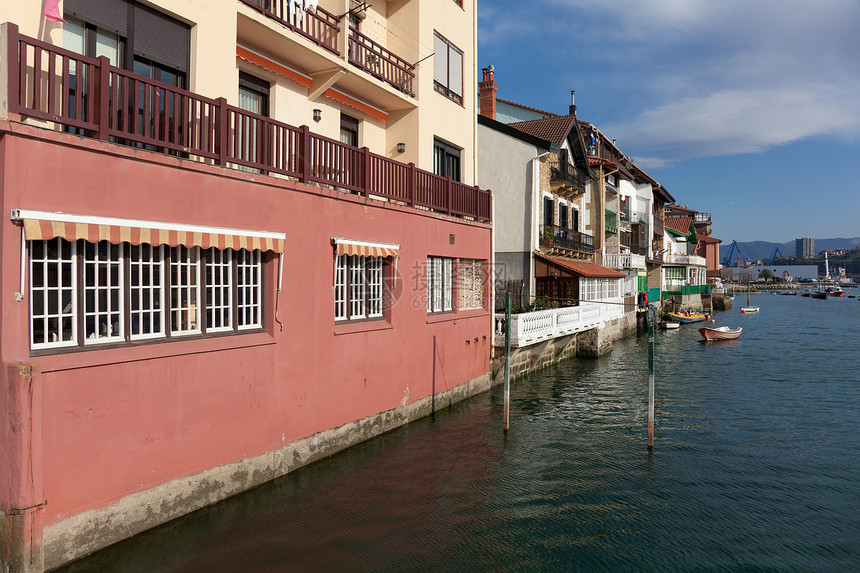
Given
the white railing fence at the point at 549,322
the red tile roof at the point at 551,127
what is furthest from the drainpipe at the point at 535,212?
the white railing fence at the point at 549,322

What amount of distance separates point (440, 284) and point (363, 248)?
4.65 m

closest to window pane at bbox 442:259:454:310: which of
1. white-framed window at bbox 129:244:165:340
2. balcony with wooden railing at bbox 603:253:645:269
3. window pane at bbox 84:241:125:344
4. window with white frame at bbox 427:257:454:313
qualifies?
window with white frame at bbox 427:257:454:313

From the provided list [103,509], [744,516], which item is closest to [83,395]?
[103,509]

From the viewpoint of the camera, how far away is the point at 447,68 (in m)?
18.5

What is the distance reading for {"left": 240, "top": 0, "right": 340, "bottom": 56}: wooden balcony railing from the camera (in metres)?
11.5

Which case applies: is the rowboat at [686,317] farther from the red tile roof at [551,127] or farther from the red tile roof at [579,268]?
the red tile roof at [551,127]

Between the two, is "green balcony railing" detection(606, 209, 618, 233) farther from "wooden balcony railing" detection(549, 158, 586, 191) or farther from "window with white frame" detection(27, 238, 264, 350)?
"window with white frame" detection(27, 238, 264, 350)

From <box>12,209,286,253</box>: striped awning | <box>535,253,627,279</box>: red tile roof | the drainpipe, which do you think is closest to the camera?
<box>12,209,286,253</box>: striped awning

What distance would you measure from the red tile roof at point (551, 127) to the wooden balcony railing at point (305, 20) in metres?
18.5

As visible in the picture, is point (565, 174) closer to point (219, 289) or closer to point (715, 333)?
point (715, 333)

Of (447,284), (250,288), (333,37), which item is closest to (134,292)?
(250,288)

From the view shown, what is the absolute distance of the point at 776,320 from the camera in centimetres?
5981

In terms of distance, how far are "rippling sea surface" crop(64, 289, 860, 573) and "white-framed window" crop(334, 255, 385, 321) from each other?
3179 mm

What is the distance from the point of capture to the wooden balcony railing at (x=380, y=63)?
14367 millimetres
